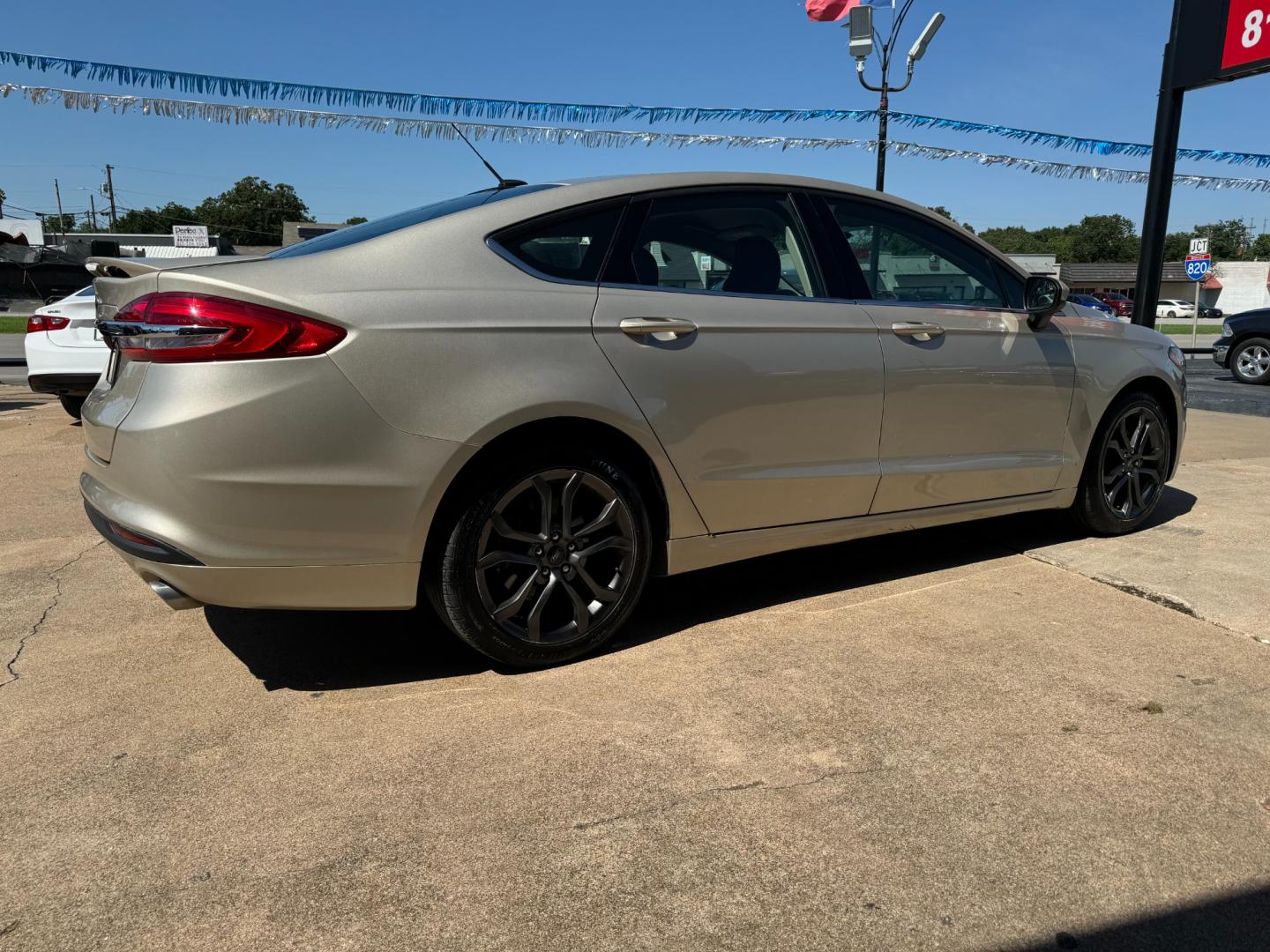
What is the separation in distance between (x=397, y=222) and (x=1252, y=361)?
15.4m

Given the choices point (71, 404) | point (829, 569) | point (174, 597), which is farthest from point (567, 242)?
point (71, 404)

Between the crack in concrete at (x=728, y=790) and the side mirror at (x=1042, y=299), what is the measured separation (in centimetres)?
244

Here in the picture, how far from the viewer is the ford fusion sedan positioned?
2.51m

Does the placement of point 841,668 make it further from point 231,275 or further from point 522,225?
point 231,275

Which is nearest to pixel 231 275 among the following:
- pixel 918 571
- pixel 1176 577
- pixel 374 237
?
pixel 374 237

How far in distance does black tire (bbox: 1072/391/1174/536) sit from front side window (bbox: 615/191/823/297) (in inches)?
74.9

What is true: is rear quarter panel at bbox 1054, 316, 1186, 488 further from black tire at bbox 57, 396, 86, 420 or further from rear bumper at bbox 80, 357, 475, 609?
black tire at bbox 57, 396, 86, 420

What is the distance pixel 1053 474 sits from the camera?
4238 mm

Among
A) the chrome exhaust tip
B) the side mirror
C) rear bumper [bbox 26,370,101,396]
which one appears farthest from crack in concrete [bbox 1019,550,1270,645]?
rear bumper [bbox 26,370,101,396]

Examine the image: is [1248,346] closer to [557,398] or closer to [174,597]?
[557,398]

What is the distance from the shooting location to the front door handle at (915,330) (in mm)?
3586

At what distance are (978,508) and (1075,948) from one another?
2.47 m

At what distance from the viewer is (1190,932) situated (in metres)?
1.80

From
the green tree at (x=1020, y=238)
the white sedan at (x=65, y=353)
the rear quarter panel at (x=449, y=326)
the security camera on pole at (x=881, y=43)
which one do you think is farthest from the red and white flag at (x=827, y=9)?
the green tree at (x=1020, y=238)
